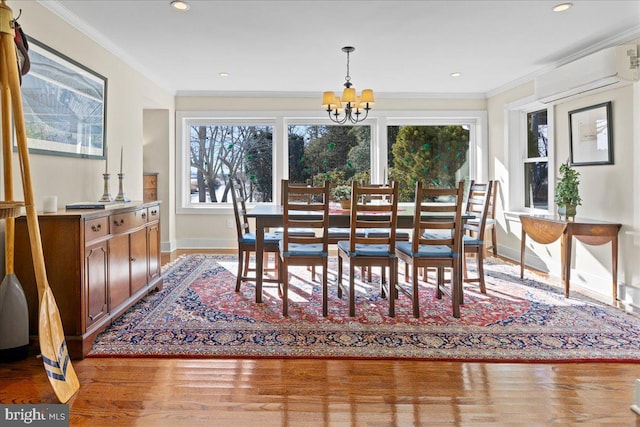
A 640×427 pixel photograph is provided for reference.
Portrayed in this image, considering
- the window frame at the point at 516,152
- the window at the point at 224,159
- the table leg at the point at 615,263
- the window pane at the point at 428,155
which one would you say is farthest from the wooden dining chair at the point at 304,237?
the window frame at the point at 516,152

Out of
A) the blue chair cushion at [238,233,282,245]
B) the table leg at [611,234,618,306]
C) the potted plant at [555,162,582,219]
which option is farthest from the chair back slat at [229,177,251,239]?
the table leg at [611,234,618,306]

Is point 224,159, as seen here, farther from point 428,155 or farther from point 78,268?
point 78,268

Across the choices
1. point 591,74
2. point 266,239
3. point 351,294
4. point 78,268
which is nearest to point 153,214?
point 266,239

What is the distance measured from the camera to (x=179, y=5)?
3018mm

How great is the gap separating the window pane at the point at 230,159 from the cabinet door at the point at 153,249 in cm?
251

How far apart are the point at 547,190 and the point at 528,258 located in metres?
0.88

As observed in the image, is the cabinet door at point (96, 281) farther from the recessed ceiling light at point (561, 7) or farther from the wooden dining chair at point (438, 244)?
the recessed ceiling light at point (561, 7)

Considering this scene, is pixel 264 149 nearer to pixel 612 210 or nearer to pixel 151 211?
pixel 151 211

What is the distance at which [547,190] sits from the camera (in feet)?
15.9

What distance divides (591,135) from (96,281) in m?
4.56

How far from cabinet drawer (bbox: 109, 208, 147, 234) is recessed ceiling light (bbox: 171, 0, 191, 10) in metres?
1.64

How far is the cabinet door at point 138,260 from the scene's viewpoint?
312 centimetres

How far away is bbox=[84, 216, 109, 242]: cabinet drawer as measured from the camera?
239cm

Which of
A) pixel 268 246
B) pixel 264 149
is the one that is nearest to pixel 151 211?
pixel 268 246
